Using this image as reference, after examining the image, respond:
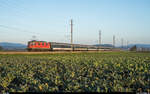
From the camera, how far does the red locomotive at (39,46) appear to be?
39.7 metres

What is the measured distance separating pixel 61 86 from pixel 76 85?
0.64m

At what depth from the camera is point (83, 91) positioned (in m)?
3.62

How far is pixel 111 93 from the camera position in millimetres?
3434

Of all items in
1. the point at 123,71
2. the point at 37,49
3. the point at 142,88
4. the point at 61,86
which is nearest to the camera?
the point at 142,88

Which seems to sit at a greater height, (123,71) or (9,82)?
(123,71)

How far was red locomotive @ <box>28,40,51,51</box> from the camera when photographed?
3972 centimetres

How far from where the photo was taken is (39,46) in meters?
41.0

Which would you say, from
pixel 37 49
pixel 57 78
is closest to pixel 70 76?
pixel 57 78

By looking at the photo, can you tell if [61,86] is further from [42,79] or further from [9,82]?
[9,82]

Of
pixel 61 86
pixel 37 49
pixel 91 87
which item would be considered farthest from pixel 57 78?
pixel 37 49

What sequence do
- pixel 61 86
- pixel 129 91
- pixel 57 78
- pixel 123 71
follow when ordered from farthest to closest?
pixel 123 71, pixel 57 78, pixel 61 86, pixel 129 91

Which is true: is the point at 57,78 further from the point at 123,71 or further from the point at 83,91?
the point at 123,71

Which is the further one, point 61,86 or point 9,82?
point 9,82

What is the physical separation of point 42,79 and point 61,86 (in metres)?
0.89
